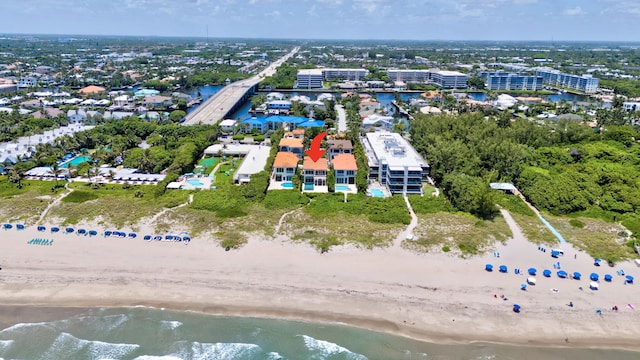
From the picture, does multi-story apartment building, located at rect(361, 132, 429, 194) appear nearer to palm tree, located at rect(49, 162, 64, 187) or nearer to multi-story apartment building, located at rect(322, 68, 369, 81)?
palm tree, located at rect(49, 162, 64, 187)

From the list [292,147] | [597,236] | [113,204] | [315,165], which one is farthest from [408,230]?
[113,204]

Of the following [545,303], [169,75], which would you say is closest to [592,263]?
[545,303]

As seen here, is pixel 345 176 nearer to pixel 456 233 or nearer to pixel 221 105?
pixel 456 233

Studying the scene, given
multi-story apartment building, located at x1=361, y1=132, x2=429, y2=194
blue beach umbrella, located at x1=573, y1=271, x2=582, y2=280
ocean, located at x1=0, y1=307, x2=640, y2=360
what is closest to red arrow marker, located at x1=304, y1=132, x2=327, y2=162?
multi-story apartment building, located at x1=361, y1=132, x2=429, y2=194

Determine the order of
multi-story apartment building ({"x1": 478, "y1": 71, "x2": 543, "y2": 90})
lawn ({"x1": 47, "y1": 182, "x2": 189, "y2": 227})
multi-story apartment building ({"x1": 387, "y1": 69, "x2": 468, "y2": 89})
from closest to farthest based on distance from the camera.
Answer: lawn ({"x1": 47, "y1": 182, "x2": 189, "y2": 227}), multi-story apartment building ({"x1": 478, "y1": 71, "x2": 543, "y2": 90}), multi-story apartment building ({"x1": 387, "y1": 69, "x2": 468, "y2": 89})

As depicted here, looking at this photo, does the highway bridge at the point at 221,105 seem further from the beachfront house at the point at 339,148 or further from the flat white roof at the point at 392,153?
the flat white roof at the point at 392,153

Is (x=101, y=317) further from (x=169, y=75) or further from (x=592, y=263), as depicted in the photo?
(x=169, y=75)
